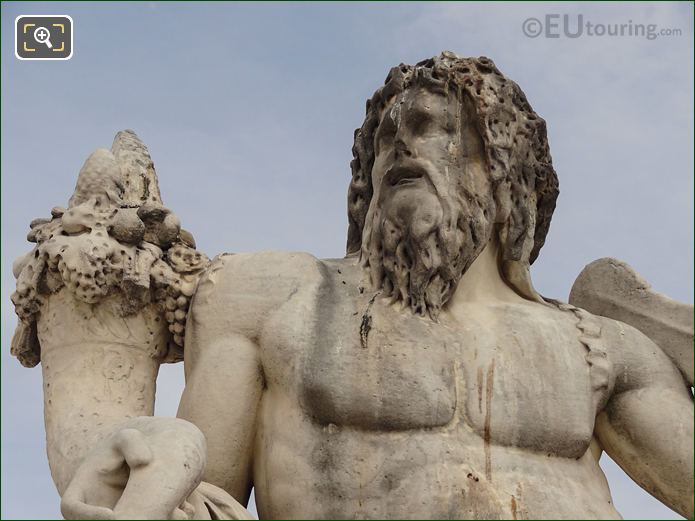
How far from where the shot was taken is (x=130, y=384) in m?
9.25

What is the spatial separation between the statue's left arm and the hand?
2.30m

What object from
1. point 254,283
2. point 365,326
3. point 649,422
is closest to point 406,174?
point 365,326

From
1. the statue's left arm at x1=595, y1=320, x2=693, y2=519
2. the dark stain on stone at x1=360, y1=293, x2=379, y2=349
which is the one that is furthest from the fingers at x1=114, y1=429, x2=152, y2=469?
the statue's left arm at x1=595, y1=320, x2=693, y2=519

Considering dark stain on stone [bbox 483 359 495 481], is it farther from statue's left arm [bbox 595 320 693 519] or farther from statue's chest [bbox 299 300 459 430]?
statue's left arm [bbox 595 320 693 519]

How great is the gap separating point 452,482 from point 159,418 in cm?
139

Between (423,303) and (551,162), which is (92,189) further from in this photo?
(551,162)

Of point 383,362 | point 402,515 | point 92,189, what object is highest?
point 92,189

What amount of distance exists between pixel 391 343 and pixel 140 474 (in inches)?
61.1

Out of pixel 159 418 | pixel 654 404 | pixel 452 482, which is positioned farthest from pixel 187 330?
pixel 654 404

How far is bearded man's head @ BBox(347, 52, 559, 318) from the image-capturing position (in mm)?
9203

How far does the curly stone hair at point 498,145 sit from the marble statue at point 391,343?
0.01 metres

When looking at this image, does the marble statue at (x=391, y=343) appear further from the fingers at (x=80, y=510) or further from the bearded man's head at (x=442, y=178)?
the fingers at (x=80, y=510)

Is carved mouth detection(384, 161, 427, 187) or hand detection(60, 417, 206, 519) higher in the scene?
carved mouth detection(384, 161, 427, 187)

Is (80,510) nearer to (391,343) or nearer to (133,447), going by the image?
(133,447)
